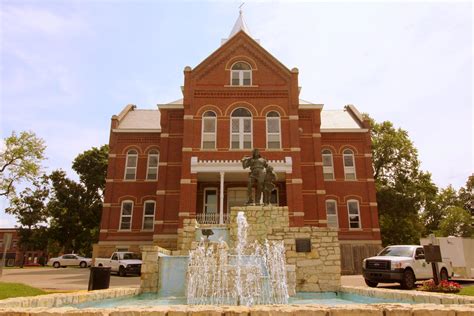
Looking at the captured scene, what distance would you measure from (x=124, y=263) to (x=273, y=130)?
13.3 metres

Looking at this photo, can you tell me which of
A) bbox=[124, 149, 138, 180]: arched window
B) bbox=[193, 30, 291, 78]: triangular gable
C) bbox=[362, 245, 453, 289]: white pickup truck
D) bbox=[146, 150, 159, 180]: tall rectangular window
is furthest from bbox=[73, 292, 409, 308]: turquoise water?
bbox=[124, 149, 138, 180]: arched window

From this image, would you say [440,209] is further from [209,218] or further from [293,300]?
[293,300]

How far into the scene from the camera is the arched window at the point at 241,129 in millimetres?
24913

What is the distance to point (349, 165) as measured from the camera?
30.0 meters

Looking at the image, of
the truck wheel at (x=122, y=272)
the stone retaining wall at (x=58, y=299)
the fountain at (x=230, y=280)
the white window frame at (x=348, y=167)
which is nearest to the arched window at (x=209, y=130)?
the truck wheel at (x=122, y=272)

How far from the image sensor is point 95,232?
44938 mm

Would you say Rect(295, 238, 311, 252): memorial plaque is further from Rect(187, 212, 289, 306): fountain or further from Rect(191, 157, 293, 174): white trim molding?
Rect(191, 157, 293, 174): white trim molding

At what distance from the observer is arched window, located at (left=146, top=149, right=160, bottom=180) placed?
1144 inches

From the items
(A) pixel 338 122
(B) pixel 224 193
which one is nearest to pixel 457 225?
(A) pixel 338 122

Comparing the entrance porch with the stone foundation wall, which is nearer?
the stone foundation wall

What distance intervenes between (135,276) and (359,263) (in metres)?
14.8

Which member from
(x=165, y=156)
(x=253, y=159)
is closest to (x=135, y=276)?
(x=165, y=156)

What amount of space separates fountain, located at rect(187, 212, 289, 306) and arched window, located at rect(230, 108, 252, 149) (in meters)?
13.1

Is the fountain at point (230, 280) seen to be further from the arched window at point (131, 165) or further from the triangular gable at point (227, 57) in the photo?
the arched window at point (131, 165)
